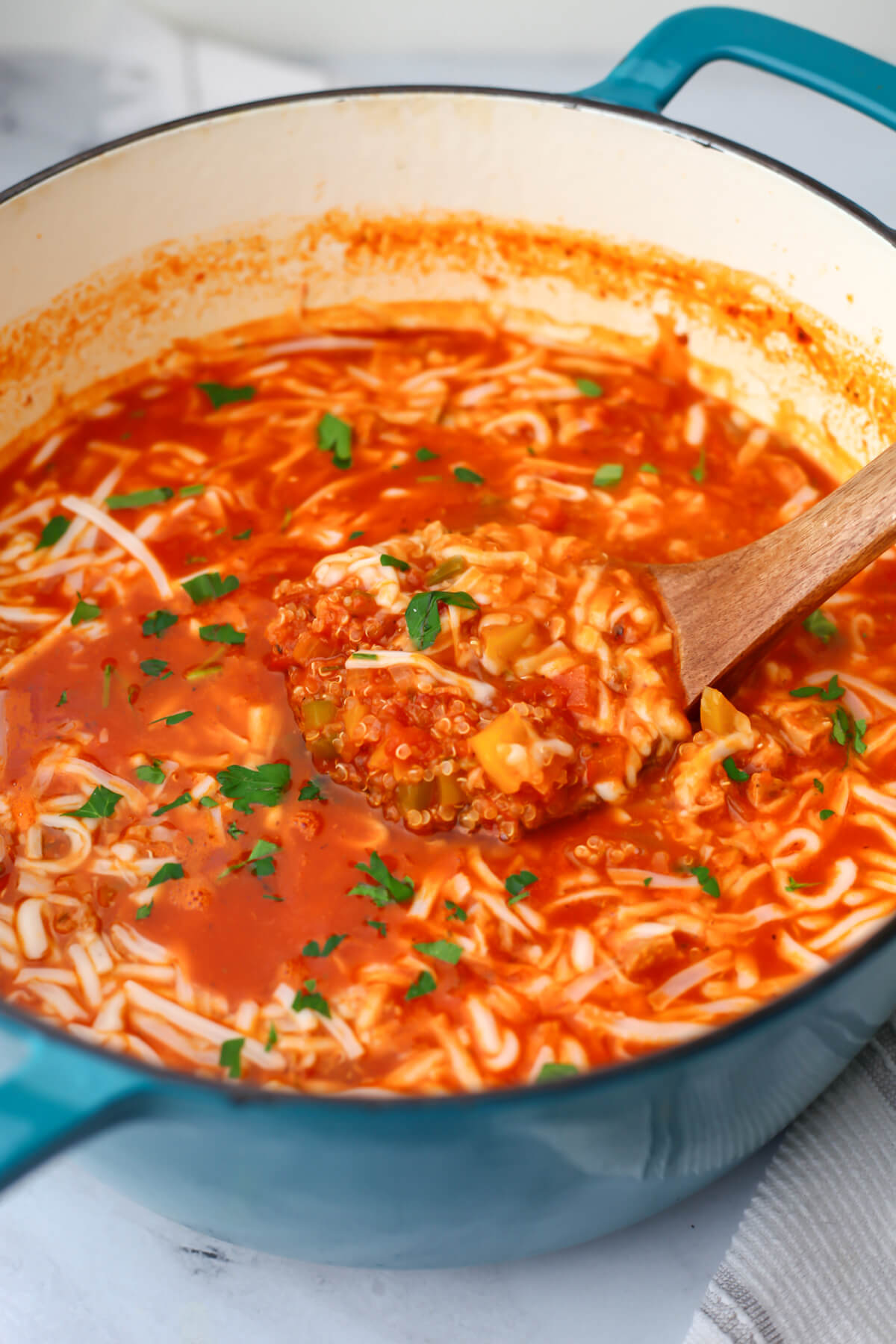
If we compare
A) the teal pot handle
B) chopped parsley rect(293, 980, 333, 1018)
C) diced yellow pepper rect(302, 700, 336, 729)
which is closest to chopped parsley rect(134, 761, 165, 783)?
diced yellow pepper rect(302, 700, 336, 729)

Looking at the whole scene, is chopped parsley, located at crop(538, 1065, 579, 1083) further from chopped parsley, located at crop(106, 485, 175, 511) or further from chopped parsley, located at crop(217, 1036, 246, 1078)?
chopped parsley, located at crop(106, 485, 175, 511)

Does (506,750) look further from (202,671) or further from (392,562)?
(202,671)

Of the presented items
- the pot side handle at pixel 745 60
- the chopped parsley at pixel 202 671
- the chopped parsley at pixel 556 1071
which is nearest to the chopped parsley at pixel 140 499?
the chopped parsley at pixel 202 671

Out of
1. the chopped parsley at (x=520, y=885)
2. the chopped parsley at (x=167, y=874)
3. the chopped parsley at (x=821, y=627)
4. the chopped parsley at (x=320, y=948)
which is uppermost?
the chopped parsley at (x=821, y=627)

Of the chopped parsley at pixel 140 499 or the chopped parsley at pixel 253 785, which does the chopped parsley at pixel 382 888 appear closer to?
the chopped parsley at pixel 253 785

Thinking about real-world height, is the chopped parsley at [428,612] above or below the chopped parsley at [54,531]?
below

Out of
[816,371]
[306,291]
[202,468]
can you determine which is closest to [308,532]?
[202,468]

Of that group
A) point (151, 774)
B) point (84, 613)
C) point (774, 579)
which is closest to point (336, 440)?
point (84, 613)
